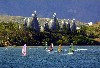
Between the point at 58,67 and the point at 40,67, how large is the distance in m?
5.15

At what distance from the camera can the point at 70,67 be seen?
4756 inches

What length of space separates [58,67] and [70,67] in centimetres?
346

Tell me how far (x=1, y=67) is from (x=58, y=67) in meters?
16.3

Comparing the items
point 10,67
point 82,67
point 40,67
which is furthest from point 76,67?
point 10,67

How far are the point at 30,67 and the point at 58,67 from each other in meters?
8.02

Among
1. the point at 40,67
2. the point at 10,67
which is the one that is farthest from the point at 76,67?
the point at 10,67

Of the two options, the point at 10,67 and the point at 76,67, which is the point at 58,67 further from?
the point at 10,67

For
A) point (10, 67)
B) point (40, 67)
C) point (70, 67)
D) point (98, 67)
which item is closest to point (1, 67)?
point (10, 67)

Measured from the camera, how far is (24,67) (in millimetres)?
120000

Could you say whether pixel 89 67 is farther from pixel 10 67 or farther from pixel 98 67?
pixel 10 67

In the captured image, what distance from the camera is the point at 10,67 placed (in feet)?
392

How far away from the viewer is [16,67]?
120 metres

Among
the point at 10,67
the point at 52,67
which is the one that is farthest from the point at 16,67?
the point at 52,67

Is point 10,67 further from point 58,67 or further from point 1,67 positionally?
point 58,67
